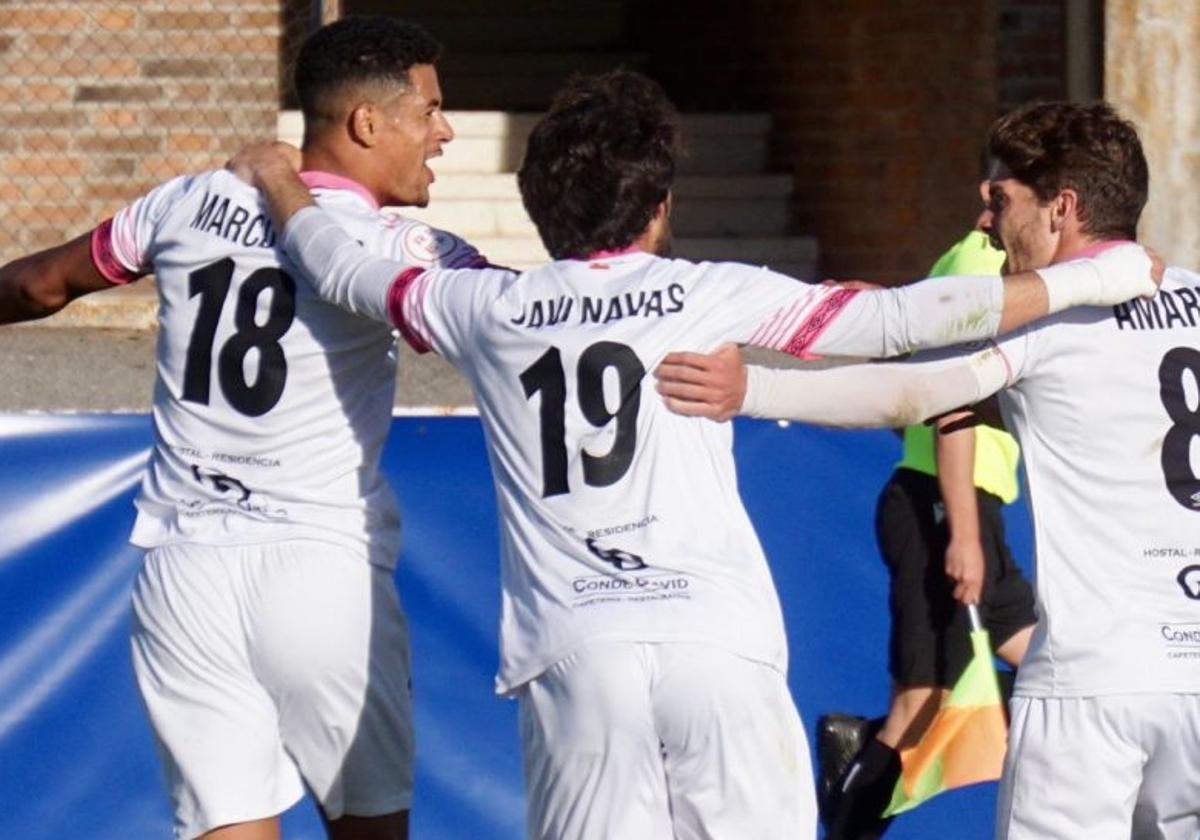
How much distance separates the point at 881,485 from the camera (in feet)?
22.2

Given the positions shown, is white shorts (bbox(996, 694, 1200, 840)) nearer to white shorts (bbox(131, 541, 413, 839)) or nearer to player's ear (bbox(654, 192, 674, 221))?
player's ear (bbox(654, 192, 674, 221))

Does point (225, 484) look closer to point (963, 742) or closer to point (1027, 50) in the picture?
point (963, 742)

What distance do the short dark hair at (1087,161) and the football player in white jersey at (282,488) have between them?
1107 mm

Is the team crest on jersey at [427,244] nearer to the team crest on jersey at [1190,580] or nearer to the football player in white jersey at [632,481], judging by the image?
the football player in white jersey at [632,481]

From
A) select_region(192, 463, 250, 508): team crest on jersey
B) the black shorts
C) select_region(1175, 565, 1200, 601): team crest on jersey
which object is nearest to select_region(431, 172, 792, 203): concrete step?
the black shorts

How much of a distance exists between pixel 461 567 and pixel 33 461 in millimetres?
1155

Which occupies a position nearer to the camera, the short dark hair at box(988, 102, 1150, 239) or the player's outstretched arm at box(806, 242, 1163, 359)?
the player's outstretched arm at box(806, 242, 1163, 359)

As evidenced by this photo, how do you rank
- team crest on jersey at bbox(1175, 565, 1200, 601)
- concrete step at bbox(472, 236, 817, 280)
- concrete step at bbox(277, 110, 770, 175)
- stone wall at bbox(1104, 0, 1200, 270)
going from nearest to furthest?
team crest on jersey at bbox(1175, 565, 1200, 601) < stone wall at bbox(1104, 0, 1200, 270) < concrete step at bbox(472, 236, 817, 280) < concrete step at bbox(277, 110, 770, 175)

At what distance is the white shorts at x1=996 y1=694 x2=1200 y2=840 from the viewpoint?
438 cm

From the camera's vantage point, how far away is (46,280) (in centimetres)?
512

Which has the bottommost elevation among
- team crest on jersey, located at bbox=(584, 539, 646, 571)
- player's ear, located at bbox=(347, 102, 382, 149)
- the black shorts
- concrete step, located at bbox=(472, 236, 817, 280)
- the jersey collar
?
the black shorts

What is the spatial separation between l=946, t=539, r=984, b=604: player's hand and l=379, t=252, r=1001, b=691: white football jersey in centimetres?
205

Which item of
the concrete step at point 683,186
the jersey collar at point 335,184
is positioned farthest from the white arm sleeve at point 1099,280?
the concrete step at point 683,186

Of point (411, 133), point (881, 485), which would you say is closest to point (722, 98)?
point (881, 485)
